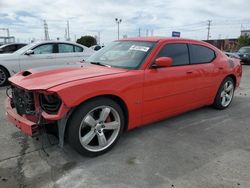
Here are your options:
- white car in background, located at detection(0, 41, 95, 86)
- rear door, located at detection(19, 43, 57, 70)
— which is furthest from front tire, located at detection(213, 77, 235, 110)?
rear door, located at detection(19, 43, 57, 70)

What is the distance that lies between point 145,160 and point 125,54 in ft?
5.55

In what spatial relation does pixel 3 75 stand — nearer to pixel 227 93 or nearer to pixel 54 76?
pixel 54 76

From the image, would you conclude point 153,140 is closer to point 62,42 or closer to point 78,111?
point 78,111

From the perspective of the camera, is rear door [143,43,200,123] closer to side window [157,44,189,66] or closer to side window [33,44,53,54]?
side window [157,44,189,66]

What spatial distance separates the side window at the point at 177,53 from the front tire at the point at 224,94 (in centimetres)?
139

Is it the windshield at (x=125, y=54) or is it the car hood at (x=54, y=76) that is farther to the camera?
the windshield at (x=125, y=54)

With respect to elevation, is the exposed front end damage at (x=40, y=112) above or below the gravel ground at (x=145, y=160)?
above

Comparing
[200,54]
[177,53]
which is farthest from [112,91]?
[200,54]

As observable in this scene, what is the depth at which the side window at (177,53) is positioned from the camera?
3712 millimetres

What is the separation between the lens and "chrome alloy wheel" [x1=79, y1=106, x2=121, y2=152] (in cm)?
290

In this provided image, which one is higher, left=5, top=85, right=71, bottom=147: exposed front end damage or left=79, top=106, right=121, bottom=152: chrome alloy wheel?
left=5, top=85, right=71, bottom=147: exposed front end damage

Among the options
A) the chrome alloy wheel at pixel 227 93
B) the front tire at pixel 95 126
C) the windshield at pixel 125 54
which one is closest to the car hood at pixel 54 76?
the windshield at pixel 125 54

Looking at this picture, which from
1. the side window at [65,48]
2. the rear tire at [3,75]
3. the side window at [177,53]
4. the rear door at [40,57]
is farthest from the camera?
the side window at [65,48]

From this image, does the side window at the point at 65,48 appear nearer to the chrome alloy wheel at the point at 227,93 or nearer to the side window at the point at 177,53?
the side window at the point at 177,53
